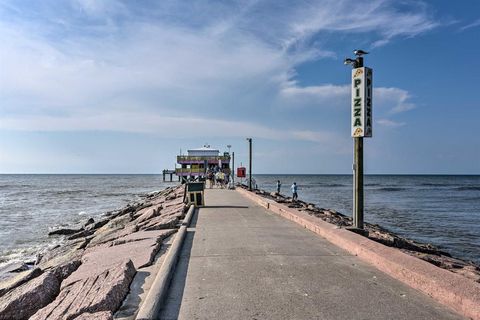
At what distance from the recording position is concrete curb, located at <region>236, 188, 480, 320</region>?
14.4 feet

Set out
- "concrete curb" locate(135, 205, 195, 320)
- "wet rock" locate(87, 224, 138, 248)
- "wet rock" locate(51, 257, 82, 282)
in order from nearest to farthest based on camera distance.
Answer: "concrete curb" locate(135, 205, 195, 320) → "wet rock" locate(51, 257, 82, 282) → "wet rock" locate(87, 224, 138, 248)

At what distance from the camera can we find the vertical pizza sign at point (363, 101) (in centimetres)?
898

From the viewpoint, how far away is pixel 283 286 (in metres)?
5.27

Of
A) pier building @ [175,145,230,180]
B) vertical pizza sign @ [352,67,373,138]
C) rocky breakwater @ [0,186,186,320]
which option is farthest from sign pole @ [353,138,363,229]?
pier building @ [175,145,230,180]

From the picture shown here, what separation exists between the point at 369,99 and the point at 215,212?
6.96m

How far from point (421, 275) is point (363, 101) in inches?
181

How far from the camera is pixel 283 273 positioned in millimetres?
5910

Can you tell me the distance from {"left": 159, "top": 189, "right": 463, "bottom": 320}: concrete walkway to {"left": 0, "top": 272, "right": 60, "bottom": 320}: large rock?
1.52m

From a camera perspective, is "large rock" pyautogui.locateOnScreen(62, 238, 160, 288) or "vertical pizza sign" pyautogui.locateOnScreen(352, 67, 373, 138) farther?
"vertical pizza sign" pyautogui.locateOnScreen(352, 67, 373, 138)

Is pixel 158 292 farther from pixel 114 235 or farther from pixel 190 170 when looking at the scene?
pixel 190 170

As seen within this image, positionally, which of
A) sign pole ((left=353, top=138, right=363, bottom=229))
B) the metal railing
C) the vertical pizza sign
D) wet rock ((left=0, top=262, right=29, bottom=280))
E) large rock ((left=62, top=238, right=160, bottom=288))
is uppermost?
the vertical pizza sign

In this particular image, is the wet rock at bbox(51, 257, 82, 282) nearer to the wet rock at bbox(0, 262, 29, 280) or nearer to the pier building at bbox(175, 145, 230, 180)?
the wet rock at bbox(0, 262, 29, 280)

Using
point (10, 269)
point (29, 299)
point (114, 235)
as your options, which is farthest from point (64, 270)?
point (10, 269)

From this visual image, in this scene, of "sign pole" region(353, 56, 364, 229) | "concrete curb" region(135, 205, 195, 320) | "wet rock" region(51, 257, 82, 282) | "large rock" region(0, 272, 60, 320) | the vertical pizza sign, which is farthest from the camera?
"sign pole" region(353, 56, 364, 229)
